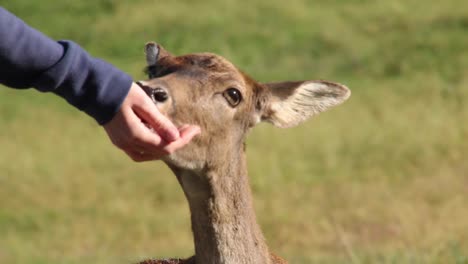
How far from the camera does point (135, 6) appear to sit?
34.0m

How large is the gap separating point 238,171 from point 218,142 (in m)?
0.24

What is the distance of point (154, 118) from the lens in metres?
4.54

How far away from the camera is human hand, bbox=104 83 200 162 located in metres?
4.44

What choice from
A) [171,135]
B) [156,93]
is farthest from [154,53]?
[171,135]

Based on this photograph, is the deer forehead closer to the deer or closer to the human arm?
the deer

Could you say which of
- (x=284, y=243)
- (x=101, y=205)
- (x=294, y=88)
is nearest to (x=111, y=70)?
(x=294, y=88)

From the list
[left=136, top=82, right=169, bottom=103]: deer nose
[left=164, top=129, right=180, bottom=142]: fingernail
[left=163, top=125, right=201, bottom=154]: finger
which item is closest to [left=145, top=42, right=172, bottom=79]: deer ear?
[left=136, top=82, right=169, bottom=103]: deer nose

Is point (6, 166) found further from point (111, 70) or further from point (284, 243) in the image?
point (111, 70)

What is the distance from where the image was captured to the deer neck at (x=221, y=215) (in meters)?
6.12

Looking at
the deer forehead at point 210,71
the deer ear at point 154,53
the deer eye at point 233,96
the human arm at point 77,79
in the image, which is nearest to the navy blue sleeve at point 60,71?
the human arm at point 77,79

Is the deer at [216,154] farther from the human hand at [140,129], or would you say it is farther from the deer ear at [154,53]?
the human hand at [140,129]

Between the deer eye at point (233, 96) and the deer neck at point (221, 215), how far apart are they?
0.84 feet

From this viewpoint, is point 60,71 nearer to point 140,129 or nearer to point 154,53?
point 140,129

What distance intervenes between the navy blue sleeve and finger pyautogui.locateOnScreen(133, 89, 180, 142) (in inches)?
4.6
